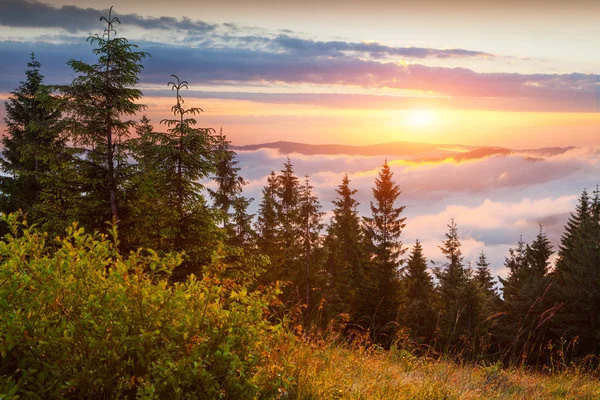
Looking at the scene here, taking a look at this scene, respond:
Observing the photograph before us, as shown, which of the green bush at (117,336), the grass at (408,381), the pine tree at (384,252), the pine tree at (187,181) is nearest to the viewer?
the green bush at (117,336)

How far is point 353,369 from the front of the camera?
20.2 feet

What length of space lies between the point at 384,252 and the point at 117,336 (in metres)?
38.2

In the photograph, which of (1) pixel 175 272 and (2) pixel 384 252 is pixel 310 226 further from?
(1) pixel 175 272

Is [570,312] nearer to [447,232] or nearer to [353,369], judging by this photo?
[447,232]

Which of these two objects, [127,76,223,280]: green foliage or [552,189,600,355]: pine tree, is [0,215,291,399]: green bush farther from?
[552,189,600,355]: pine tree

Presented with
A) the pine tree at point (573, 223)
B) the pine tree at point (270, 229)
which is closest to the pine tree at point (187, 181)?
the pine tree at point (270, 229)

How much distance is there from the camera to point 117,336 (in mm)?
3668

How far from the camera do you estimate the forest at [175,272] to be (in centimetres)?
364

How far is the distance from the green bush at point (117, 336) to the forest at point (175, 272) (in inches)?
0.7

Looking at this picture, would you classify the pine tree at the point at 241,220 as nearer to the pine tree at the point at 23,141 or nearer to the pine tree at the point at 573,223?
the pine tree at the point at 23,141

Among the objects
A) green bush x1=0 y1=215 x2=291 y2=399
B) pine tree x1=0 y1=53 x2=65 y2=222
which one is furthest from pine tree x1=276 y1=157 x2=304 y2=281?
green bush x1=0 y1=215 x2=291 y2=399

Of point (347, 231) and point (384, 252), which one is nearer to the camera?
point (384, 252)

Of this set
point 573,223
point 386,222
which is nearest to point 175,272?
point 386,222

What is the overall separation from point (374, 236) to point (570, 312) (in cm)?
1941
